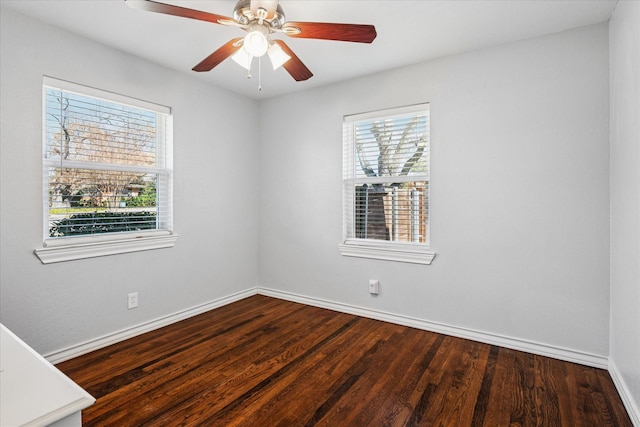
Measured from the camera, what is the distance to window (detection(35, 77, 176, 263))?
2.58m

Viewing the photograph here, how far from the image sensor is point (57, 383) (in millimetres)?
916

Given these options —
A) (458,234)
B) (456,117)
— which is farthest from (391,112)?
(458,234)

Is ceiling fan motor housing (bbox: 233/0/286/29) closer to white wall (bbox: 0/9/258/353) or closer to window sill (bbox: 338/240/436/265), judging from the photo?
white wall (bbox: 0/9/258/353)

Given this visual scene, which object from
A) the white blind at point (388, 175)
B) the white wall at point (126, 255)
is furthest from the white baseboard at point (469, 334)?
the white wall at point (126, 255)

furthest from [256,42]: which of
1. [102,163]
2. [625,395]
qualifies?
[625,395]

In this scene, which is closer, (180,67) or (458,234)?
(458,234)

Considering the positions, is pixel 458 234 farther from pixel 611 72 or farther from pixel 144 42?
pixel 144 42

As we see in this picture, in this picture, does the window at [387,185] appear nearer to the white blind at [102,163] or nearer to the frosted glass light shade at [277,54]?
the frosted glass light shade at [277,54]

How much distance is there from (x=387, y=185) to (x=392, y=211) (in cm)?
27

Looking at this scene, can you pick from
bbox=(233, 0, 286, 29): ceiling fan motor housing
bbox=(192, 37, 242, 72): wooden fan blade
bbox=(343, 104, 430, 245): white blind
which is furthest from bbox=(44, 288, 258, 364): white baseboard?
bbox=(233, 0, 286, 29): ceiling fan motor housing

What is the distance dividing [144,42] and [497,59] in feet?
9.47

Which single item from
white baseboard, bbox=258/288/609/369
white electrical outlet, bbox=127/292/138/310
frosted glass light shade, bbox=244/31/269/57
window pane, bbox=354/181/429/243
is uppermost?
frosted glass light shade, bbox=244/31/269/57

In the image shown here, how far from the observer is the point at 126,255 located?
9.80ft

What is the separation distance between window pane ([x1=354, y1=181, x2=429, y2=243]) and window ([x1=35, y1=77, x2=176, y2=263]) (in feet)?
6.35
